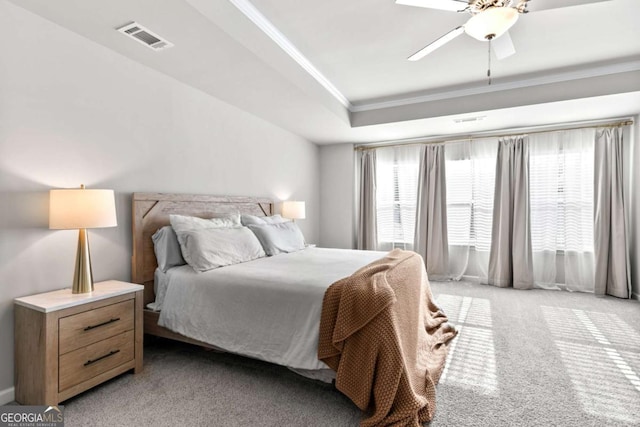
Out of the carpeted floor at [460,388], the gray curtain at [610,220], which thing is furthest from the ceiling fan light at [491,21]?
the gray curtain at [610,220]

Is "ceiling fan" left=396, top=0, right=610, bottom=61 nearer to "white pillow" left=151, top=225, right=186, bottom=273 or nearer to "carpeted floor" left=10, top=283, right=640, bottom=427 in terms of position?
"carpeted floor" left=10, top=283, right=640, bottom=427

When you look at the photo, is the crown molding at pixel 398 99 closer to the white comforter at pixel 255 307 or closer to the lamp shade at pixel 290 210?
the lamp shade at pixel 290 210

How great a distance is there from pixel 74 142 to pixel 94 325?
4.14ft

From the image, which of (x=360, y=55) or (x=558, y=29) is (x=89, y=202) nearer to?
(x=360, y=55)

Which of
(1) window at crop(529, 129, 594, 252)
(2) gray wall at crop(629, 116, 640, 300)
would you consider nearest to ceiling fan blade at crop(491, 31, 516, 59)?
(1) window at crop(529, 129, 594, 252)

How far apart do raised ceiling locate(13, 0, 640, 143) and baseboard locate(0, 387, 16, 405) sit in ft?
7.52

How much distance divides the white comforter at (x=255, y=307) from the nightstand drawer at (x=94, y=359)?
1.04ft

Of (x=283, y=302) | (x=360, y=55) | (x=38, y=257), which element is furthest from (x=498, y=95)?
(x=38, y=257)

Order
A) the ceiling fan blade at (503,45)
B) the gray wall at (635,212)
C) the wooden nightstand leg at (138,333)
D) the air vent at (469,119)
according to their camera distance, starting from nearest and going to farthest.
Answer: the wooden nightstand leg at (138,333) → the ceiling fan blade at (503,45) → the gray wall at (635,212) → the air vent at (469,119)

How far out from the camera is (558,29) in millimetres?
2625

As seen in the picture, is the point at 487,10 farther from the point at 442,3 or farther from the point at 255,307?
the point at 255,307

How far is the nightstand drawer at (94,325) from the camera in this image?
1818 mm

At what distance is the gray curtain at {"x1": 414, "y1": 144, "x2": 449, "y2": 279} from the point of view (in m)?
5.04

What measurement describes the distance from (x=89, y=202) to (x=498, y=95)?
417 cm
